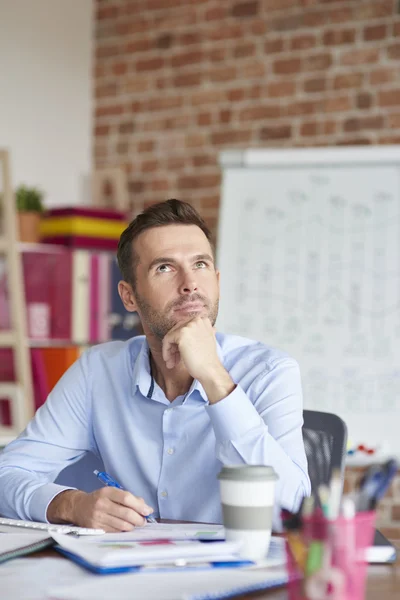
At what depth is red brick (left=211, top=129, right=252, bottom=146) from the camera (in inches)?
155

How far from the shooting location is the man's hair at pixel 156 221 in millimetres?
1794

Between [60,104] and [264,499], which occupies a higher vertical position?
[60,104]

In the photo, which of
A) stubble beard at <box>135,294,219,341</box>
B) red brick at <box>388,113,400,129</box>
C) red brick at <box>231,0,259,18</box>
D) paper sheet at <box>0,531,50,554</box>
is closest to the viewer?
paper sheet at <box>0,531,50,554</box>

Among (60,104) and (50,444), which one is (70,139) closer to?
(60,104)

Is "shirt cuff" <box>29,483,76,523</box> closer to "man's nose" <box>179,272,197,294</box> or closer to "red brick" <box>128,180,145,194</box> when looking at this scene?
"man's nose" <box>179,272,197,294</box>

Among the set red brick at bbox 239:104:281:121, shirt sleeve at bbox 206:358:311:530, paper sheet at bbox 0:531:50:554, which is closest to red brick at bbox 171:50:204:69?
red brick at bbox 239:104:281:121

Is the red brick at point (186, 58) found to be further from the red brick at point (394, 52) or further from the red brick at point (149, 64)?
the red brick at point (394, 52)

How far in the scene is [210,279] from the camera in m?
1.72

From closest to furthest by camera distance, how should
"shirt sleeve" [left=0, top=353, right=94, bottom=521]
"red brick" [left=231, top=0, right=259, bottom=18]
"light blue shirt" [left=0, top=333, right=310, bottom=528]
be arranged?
"light blue shirt" [left=0, top=333, right=310, bottom=528]
"shirt sleeve" [left=0, top=353, right=94, bottom=521]
"red brick" [left=231, top=0, right=259, bottom=18]

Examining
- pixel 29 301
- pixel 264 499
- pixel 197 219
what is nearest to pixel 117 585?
pixel 264 499

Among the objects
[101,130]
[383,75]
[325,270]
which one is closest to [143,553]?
[325,270]

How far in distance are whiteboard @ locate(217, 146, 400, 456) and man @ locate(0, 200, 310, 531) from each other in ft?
4.75

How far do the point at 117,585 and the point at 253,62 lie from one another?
3314 mm

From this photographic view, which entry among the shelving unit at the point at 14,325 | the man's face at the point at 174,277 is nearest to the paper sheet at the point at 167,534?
the man's face at the point at 174,277
